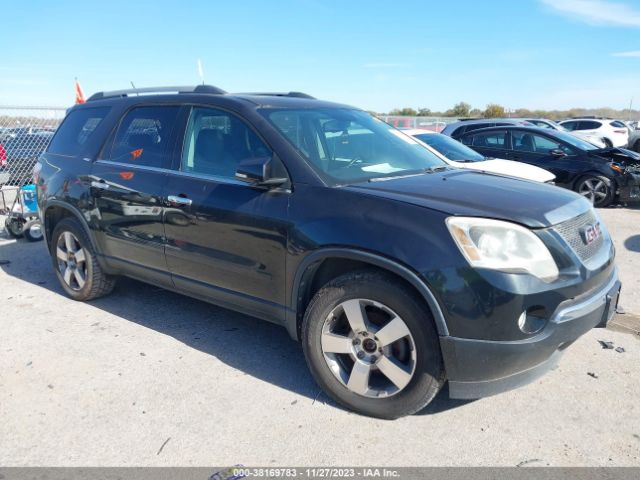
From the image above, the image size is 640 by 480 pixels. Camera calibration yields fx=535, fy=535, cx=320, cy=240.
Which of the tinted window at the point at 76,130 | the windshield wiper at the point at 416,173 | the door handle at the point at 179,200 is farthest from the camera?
the tinted window at the point at 76,130

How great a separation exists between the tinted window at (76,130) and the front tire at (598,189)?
335 inches

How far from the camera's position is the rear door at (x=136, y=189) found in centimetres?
404

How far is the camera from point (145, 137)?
428cm

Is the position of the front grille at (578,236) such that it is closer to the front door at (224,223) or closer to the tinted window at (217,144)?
the front door at (224,223)

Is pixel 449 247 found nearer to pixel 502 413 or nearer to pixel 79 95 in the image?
pixel 502 413

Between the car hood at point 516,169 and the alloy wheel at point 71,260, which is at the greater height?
the car hood at point 516,169

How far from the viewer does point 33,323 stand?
4543 millimetres

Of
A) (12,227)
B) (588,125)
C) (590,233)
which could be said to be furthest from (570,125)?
(590,233)

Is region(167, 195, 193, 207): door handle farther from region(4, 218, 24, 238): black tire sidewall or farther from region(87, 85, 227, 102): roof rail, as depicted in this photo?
region(4, 218, 24, 238): black tire sidewall

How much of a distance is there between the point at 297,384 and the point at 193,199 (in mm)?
1443

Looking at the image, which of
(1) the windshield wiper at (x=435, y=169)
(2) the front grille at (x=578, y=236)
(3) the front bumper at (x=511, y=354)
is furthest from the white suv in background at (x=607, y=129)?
(3) the front bumper at (x=511, y=354)

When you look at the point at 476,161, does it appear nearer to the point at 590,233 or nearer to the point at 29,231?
the point at 590,233

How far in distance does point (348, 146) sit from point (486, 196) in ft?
3.81

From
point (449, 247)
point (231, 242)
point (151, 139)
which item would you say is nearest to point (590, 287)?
point (449, 247)
